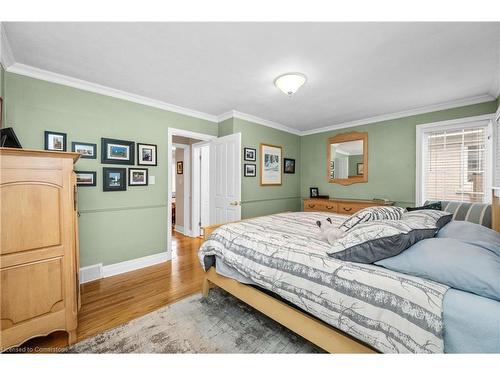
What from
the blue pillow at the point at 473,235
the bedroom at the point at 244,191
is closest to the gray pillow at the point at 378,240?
the bedroom at the point at 244,191

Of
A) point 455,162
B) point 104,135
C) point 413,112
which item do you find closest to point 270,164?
point 413,112

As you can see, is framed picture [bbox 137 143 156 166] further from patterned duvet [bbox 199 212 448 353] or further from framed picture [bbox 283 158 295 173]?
framed picture [bbox 283 158 295 173]

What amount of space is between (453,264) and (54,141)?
3.59 metres

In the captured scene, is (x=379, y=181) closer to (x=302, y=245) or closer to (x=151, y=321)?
(x=302, y=245)

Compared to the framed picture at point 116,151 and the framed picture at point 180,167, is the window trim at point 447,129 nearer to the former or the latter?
the framed picture at point 116,151

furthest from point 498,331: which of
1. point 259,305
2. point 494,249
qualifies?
point 259,305

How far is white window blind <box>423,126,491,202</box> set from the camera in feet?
9.89

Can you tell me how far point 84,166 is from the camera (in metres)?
2.57

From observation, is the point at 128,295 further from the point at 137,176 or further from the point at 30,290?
the point at 137,176

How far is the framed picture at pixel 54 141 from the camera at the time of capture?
234 centimetres

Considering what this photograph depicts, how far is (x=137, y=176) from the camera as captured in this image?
301 centimetres

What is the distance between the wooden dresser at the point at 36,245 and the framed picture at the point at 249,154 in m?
2.57

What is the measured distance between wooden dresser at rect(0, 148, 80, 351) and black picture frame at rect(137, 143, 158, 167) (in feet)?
4.81

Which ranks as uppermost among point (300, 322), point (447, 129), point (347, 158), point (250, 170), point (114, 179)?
point (447, 129)
